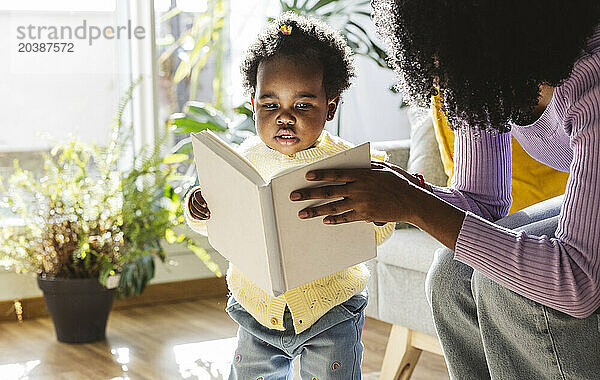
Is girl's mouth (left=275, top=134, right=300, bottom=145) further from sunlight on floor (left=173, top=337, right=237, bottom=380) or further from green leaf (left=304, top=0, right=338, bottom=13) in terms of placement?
green leaf (left=304, top=0, right=338, bottom=13)

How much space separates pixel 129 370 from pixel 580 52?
173 centimetres

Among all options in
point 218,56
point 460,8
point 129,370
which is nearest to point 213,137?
point 460,8

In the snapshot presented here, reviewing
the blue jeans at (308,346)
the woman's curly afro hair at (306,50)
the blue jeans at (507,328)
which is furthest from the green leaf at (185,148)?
the blue jeans at (507,328)

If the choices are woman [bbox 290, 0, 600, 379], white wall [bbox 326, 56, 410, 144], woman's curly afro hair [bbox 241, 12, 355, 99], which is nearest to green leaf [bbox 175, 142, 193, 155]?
white wall [bbox 326, 56, 410, 144]

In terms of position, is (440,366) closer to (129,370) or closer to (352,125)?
(129,370)

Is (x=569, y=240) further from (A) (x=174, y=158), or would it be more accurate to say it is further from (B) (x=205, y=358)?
(A) (x=174, y=158)

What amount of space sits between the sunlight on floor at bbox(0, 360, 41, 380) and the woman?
1.54 metres

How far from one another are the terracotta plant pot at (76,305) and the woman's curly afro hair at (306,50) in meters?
1.37

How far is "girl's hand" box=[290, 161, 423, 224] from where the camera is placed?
3.81 ft

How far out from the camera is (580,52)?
1.23m

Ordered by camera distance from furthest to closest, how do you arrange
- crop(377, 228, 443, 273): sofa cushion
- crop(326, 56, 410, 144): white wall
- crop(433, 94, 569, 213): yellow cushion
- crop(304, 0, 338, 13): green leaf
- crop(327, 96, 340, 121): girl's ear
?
crop(326, 56, 410, 144): white wall, crop(304, 0, 338, 13): green leaf, crop(377, 228, 443, 273): sofa cushion, crop(433, 94, 569, 213): yellow cushion, crop(327, 96, 340, 121): girl's ear

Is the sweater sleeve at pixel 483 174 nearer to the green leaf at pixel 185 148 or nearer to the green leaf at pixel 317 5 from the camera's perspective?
the green leaf at pixel 317 5

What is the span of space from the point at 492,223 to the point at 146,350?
A: 1726 mm

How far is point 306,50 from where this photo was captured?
1537 millimetres
